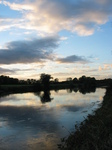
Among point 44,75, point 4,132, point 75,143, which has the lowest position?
point 4,132

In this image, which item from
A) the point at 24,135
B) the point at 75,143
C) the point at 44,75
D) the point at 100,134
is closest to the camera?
the point at 100,134

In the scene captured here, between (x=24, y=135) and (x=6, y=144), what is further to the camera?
(x=24, y=135)

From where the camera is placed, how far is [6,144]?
1077 centimetres

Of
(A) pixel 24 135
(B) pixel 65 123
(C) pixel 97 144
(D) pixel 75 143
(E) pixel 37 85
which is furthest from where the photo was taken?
(E) pixel 37 85

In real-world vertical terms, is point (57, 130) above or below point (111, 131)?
below

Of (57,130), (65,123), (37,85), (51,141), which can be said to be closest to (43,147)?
(51,141)

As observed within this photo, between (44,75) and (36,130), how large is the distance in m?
96.7

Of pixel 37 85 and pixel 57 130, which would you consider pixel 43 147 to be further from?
pixel 37 85

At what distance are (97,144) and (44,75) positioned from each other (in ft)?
341

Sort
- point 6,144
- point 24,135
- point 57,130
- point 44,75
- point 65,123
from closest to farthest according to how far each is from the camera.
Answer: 1. point 6,144
2. point 24,135
3. point 57,130
4. point 65,123
5. point 44,75

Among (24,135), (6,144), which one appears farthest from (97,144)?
(24,135)

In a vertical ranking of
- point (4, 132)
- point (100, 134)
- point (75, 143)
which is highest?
point (100, 134)

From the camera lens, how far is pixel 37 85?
305ft

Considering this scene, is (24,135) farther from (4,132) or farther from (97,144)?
(97,144)
